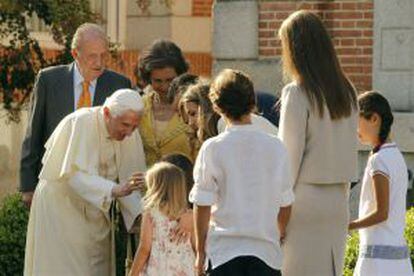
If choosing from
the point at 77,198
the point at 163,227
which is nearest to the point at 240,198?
the point at 163,227

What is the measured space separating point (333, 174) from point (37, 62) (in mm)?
6205

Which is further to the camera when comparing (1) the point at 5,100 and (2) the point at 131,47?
Result: (2) the point at 131,47

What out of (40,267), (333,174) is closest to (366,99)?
(333,174)

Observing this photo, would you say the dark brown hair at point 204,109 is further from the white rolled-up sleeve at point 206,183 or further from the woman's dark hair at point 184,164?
the white rolled-up sleeve at point 206,183

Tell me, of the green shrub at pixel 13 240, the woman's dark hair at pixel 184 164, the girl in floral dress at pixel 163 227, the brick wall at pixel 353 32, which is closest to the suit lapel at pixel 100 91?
the woman's dark hair at pixel 184 164

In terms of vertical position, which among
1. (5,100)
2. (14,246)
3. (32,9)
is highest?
(32,9)

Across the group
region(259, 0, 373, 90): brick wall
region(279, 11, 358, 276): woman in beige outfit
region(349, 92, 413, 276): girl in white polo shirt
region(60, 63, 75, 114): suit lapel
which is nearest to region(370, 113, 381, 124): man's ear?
region(349, 92, 413, 276): girl in white polo shirt

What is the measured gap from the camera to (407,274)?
8.14m

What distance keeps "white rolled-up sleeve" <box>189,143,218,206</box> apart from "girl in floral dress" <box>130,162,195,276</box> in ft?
2.77

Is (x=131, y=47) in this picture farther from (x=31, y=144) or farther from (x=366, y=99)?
(x=366, y=99)

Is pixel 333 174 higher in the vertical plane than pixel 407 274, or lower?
higher

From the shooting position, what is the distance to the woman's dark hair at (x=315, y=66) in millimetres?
7551

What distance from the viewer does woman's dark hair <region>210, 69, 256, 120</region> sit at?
24.0 feet

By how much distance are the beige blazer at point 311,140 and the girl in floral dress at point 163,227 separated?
82 centimetres
